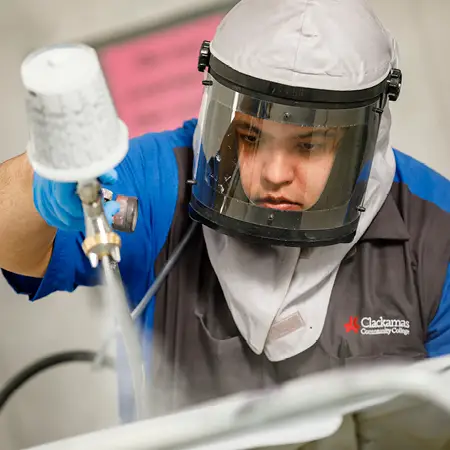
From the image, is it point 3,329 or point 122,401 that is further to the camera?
point 3,329

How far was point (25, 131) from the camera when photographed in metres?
1.74

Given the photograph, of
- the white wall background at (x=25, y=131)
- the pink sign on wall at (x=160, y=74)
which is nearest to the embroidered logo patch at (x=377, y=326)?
the white wall background at (x=25, y=131)

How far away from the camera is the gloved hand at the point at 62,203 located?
790 millimetres

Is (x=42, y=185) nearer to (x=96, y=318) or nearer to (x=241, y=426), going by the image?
(x=241, y=426)

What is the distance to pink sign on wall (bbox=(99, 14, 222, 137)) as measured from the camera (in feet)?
5.98

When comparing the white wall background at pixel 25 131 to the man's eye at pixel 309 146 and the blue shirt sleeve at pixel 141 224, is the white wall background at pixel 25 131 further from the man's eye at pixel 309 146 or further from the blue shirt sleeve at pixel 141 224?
the man's eye at pixel 309 146

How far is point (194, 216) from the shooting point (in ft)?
3.40

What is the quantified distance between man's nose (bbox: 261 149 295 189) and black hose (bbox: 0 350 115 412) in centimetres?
88

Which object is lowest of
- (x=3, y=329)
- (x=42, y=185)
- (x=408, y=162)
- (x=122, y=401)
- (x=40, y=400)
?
(x=40, y=400)

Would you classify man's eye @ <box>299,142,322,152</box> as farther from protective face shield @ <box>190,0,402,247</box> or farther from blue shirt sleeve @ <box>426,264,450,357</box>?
blue shirt sleeve @ <box>426,264,450,357</box>

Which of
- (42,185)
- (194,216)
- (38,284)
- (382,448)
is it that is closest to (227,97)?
(194,216)

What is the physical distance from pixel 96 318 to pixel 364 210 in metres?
0.92

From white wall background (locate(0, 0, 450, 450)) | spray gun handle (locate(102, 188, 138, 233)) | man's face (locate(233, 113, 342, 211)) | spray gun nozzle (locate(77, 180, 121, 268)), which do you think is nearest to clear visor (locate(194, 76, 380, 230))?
man's face (locate(233, 113, 342, 211))

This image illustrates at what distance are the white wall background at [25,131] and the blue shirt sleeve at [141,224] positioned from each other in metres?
0.59
